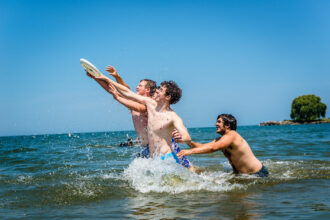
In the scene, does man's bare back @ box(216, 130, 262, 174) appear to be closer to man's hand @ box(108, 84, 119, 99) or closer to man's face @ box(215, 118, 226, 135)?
man's face @ box(215, 118, 226, 135)

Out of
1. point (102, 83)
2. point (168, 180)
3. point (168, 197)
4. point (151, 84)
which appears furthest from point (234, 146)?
point (102, 83)

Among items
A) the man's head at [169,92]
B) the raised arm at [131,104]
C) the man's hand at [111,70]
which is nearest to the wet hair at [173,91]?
the man's head at [169,92]

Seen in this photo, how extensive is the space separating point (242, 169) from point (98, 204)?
11.6ft

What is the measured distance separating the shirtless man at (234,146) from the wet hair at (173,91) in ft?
4.04

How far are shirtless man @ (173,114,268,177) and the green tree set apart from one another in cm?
8671

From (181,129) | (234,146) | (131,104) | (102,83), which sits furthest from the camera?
(234,146)

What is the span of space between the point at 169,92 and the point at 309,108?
89.0 metres

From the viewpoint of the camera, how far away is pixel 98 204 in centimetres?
492

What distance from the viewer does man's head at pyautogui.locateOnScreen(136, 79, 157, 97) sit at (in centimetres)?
671

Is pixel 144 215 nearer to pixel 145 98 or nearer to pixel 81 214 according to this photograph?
pixel 81 214

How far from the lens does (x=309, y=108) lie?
86562 mm

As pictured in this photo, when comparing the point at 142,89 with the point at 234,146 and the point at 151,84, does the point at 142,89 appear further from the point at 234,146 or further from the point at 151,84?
the point at 234,146

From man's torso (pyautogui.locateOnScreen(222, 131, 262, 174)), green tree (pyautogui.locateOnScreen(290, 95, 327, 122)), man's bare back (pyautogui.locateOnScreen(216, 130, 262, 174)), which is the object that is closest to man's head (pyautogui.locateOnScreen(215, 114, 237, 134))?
man's bare back (pyautogui.locateOnScreen(216, 130, 262, 174))

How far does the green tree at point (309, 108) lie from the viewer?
8706cm
